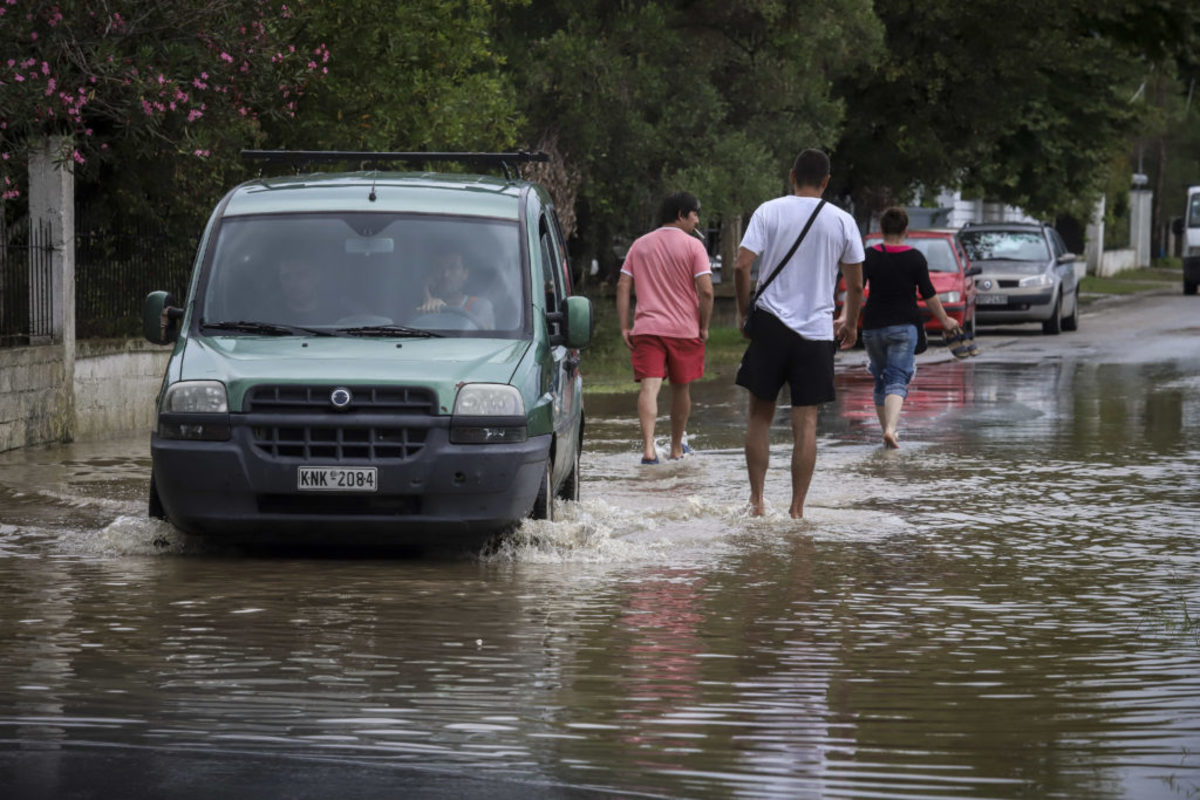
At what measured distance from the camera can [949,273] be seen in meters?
30.4

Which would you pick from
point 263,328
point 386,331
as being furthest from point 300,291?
point 386,331

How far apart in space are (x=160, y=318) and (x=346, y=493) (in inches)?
60.2

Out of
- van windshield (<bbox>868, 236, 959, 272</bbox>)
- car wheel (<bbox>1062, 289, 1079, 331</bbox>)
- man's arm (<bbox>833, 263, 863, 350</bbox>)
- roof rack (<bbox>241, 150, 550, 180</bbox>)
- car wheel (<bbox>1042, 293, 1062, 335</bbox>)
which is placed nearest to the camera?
roof rack (<bbox>241, 150, 550, 180</bbox>)

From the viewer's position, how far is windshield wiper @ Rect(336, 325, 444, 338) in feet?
34.2

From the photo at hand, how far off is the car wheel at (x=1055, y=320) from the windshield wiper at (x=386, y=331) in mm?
25304

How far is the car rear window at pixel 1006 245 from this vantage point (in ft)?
117

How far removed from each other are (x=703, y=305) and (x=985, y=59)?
79.2 feet

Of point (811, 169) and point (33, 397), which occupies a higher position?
point (811, 169)

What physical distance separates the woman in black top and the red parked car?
12.7 meters

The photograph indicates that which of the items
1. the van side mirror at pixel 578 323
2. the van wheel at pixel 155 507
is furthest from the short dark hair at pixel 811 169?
the van wheel at pixel 155 507

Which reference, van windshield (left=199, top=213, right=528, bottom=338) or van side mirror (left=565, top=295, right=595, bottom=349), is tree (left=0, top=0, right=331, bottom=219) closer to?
van windshield (left=199, top=213, right=528, bottom=338)

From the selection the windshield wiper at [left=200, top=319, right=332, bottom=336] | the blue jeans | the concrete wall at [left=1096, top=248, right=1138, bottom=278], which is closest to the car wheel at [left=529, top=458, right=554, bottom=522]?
the windshield wiper at [left=200, top=319, right=332, bottom=336]

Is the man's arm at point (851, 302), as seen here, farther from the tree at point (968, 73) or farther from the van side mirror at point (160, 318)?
the tree at point (968, 73)

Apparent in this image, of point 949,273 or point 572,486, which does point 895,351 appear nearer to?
point 572,486
